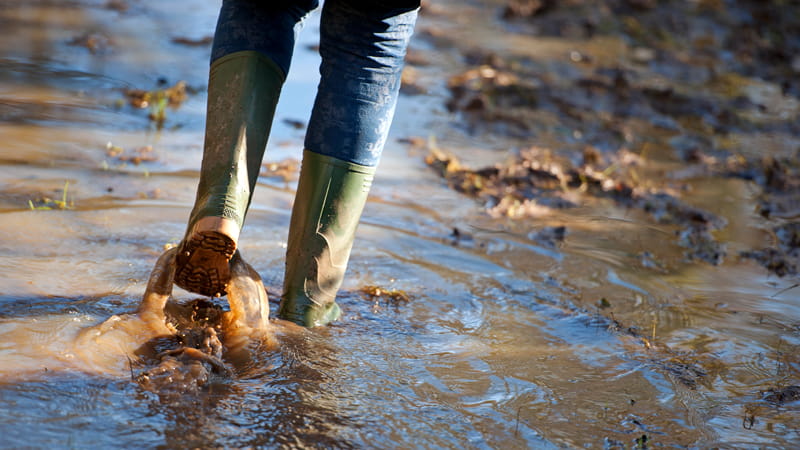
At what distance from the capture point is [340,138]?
212 cm

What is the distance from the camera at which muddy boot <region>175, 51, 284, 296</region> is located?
202 centimetres

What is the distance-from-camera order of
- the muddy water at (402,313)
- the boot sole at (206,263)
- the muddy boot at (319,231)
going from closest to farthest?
the muddy water at (402,313), the boot sole at (206,263), the muddy boot at (319,231)

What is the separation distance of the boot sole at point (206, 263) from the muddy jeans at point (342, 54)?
1.20 ft

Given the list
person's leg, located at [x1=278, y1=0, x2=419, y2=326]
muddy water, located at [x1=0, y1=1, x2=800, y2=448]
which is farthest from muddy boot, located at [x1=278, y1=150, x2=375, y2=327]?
muddy water, located at [x1=0, y1=1, x2=800, y2=448]

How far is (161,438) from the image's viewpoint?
162 cm

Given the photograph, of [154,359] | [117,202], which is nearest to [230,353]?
[154,359]

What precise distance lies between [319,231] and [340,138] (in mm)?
254

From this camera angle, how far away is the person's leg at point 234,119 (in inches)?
80.0

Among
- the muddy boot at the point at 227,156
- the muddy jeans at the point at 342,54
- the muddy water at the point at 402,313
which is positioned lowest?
the muddy water at the point at 402,313

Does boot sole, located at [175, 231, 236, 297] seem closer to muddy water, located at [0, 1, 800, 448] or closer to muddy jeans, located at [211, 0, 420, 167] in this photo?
muddy water, located at [0, 1, 800, 448]

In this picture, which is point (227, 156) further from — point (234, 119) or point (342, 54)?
point (342, 54)

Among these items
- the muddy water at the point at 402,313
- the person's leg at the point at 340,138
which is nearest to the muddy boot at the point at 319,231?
the person's leg at the point at 340,138

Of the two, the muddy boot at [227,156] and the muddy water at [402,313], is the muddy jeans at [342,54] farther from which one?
the muddy water at [402,313]

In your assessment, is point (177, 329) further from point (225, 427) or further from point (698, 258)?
point (698, 258)
